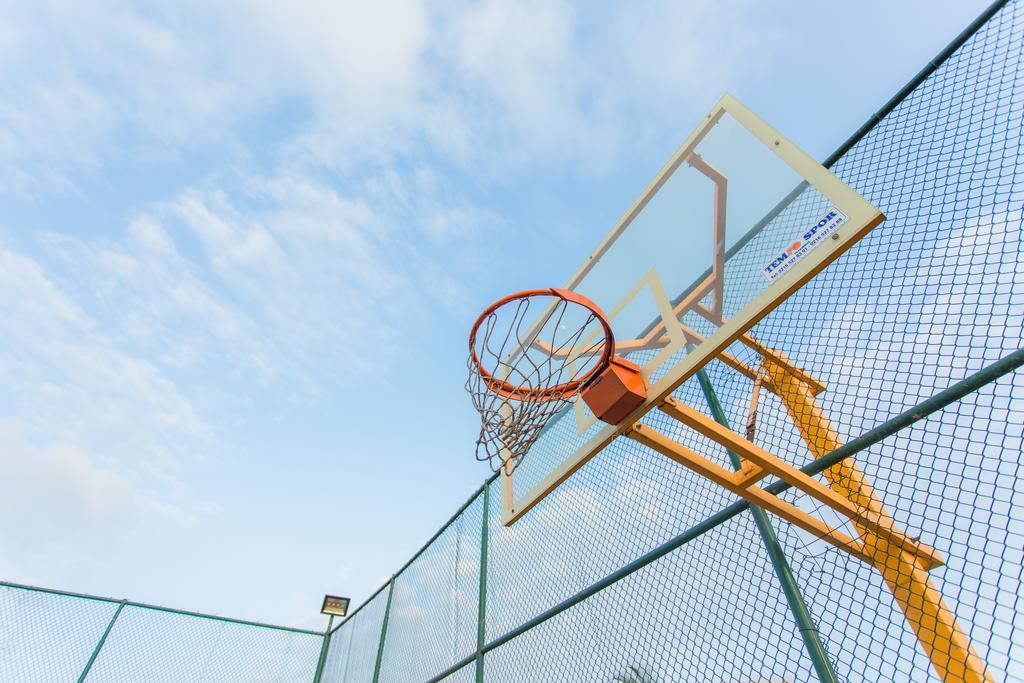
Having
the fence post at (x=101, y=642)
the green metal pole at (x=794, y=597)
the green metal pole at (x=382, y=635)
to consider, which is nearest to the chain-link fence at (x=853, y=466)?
the green metal pole at (x=794, y=597)

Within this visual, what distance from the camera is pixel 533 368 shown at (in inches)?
126

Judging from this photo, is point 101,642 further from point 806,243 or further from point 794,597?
point 806,243

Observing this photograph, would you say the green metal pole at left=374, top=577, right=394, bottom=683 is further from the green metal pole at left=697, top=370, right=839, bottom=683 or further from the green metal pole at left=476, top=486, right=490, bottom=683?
the green metal pole at left=697, top=370, right=839, bottom=683

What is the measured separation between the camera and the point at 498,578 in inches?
175

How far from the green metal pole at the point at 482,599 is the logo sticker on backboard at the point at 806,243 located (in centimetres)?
344

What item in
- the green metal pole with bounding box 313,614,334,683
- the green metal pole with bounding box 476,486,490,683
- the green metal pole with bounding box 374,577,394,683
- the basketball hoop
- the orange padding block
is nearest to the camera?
the orange padding block

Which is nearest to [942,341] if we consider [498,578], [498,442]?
[498,442]

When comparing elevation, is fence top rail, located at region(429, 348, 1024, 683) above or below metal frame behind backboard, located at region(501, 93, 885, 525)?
below

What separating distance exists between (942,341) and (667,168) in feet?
5.84

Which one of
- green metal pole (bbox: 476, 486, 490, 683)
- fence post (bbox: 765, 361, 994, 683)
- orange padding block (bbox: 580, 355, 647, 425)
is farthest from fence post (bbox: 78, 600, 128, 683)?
fence post (bbox: 765, 361, 994, 683)

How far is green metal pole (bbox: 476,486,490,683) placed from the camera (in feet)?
13.7

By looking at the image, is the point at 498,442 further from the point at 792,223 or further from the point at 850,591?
the point at 792,223

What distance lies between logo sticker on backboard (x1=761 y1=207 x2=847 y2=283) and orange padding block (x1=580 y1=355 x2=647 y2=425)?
0.71 metres

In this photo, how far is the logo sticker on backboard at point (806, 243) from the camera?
6.84ft
